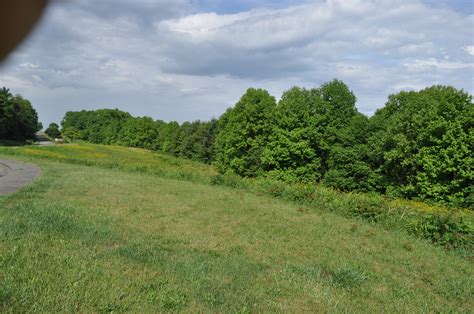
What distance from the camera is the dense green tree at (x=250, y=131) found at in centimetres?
4722

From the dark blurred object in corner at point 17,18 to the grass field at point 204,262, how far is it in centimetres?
494

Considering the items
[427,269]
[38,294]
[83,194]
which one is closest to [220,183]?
[83,194]

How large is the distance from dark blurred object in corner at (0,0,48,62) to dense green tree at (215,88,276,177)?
4532cm

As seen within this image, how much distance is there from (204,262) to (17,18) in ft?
24.2

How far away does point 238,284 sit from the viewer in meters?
6.72

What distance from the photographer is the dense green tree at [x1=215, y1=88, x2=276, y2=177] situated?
47219 mm

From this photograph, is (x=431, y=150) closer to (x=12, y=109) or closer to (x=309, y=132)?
(x=309, y=132)

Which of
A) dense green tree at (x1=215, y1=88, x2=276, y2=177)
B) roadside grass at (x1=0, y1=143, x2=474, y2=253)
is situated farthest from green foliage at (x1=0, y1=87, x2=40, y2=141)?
dense green tree at (x1=215, y1=88, x2=276, y2=177)

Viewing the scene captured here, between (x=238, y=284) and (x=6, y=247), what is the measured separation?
3.96 meters

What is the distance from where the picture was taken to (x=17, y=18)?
654mm

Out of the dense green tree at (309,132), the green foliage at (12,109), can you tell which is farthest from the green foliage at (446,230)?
the dense green tree at (309,132)

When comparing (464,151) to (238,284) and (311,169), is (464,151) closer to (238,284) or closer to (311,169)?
(311,169)

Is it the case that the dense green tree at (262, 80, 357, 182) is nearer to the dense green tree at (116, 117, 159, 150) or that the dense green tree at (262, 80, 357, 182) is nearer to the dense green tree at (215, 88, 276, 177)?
the dense green tree at (215, 88, 276, 177)

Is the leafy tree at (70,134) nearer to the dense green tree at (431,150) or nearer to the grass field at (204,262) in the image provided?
Answer: the dense green tree at (431,150)
